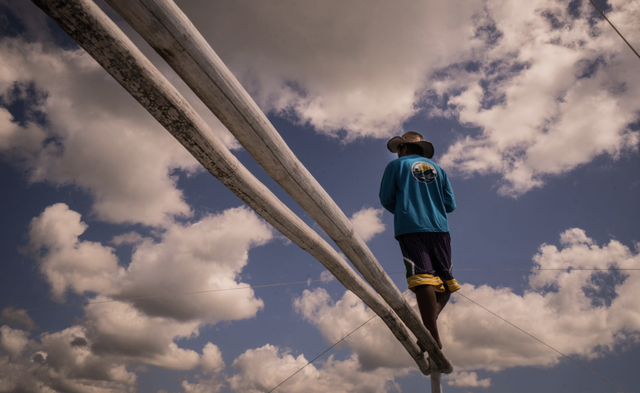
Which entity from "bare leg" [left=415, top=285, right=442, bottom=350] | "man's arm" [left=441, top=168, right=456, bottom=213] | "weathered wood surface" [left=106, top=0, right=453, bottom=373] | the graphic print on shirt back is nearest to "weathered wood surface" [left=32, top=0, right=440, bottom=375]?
"weathered wood surface" [left=106, top=0, right=453, bottom=373]

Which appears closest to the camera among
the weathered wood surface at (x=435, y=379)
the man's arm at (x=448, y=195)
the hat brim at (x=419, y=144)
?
the man's arm at (x=448, y=195)

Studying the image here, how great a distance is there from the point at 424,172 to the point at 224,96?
2.60m

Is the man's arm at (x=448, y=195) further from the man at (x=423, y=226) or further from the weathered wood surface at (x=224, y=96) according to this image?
the weathered wood surface at (x=224, y=96)

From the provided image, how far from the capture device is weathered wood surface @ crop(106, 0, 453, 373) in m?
0.99

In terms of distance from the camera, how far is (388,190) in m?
3.39

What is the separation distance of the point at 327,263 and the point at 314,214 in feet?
2.46

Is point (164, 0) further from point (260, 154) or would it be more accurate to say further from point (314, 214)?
point (314, 214)

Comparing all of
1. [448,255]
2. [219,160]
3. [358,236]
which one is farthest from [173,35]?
[448,255]

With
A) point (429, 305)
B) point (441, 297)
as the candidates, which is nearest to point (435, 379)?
point (441, 297)

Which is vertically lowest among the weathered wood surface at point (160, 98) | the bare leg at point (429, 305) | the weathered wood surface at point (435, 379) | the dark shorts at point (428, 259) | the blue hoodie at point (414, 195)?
the weathered wood surface at point (435, 379)

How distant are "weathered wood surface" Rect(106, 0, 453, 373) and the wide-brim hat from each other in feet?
7.06

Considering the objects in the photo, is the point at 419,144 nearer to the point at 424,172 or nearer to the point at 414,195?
the point at 424,172

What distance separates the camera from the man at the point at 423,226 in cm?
310

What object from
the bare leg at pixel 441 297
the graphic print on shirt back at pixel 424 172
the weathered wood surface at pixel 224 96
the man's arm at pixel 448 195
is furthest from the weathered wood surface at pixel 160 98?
the man's arm at pixel 448 195
